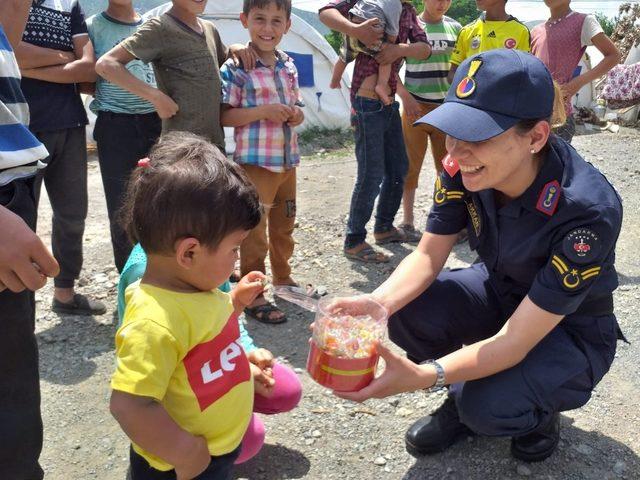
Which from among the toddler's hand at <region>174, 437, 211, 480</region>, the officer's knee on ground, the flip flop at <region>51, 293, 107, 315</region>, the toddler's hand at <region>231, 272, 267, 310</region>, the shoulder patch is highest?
the shoulder patch

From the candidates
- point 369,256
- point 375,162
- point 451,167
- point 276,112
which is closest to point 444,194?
point 451,167

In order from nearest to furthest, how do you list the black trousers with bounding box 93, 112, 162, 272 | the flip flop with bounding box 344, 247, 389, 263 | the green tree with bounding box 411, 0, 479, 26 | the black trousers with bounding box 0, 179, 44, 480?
the black trousers with bounding box 0, 179, 44, 480
the black trousers with bounding box 93, 112, 162, 272
the flip flop with bounding box 344, 247, 389, 263
the green tree with bounding box 411, 0, 479, 26

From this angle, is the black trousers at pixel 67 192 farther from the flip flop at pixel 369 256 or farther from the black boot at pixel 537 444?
the black boot at pixel 537 444

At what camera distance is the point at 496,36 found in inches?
168

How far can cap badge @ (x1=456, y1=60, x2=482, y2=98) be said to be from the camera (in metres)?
2.06

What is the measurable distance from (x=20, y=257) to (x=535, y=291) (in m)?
1.58

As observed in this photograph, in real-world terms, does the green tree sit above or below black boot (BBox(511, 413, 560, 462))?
above

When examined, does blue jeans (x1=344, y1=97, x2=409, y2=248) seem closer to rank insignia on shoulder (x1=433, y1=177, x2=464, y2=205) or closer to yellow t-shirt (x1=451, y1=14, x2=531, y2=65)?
yellow t-shirt (x1=451, y1=14, x2=531, y2=65)

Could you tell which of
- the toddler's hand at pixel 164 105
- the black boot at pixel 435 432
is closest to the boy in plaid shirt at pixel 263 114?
the toddler's hand at pixel 164 105

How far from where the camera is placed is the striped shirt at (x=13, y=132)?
161cm

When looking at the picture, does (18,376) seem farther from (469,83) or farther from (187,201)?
(469,83)

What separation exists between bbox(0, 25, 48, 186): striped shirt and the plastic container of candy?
37.5 inches

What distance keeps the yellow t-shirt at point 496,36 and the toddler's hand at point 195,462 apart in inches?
137

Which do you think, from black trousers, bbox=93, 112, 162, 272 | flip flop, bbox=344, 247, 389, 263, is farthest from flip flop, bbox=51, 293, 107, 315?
flip flop, bbox=344, 247, 389, 263
